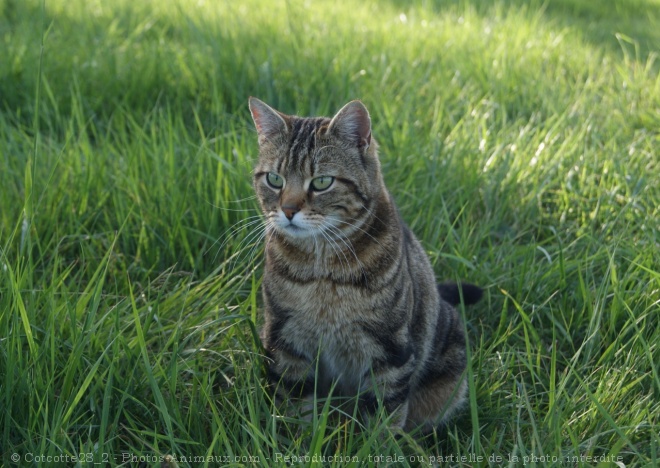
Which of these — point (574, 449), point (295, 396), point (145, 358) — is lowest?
point (295, 396)

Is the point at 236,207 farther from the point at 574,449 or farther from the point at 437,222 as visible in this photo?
the point at 574,449

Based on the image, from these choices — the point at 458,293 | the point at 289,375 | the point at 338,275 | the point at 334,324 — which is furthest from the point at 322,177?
the point at 458,293

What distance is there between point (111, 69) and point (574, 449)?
3.33 meters

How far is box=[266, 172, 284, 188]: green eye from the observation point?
2.33m

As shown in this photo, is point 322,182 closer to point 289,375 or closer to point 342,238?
point 342,238

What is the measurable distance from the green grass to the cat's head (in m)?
0.42

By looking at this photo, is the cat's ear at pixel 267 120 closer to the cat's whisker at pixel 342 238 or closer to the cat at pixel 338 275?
the cat at pixel 338 275

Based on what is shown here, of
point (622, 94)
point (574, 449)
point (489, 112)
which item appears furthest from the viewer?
point (622, 94)

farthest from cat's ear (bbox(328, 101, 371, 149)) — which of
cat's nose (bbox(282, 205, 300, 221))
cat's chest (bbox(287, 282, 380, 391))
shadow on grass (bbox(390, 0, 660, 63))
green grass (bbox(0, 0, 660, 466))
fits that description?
shadow on grass (bbox(390, 0, 660, 63))

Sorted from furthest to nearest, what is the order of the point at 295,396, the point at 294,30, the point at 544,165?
the point at 294,30
the point at 544,165
the point at 295,396

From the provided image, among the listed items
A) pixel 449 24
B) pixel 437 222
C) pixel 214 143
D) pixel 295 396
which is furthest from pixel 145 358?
pixel 449 24

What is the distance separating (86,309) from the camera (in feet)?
8.02

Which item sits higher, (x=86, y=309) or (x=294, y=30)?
(x=294, y=30)

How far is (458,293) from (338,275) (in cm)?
61
